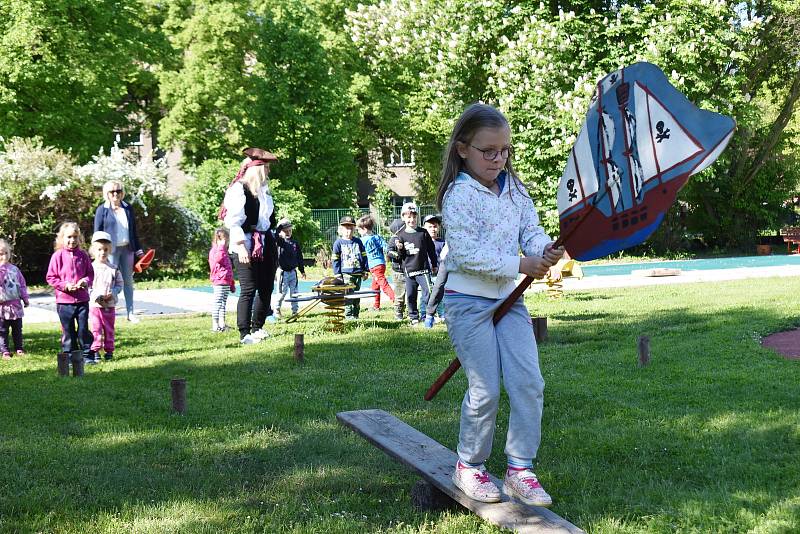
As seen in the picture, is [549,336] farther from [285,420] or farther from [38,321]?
[38,321]

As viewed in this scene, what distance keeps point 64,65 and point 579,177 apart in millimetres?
26493

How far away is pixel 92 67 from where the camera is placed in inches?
1129

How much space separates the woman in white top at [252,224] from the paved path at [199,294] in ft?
20.5

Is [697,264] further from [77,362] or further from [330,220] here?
[77,362]

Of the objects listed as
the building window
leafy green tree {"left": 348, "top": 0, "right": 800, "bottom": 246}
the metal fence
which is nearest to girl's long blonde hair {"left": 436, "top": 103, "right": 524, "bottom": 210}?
leafy green tree {"left": 348, "top": 0, "right": 800, "bottom": 246}

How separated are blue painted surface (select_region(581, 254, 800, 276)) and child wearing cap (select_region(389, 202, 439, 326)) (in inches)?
544

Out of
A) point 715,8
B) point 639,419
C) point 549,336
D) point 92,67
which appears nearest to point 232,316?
point 549,336

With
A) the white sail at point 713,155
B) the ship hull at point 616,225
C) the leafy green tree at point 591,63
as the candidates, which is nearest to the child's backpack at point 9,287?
the ship hull at point 616,225

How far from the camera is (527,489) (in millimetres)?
4242

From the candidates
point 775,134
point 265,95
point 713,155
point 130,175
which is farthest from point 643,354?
point 265,95

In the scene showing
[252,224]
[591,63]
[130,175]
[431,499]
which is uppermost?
[591,63]

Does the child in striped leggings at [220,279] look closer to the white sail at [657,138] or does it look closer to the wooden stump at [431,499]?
the wooden stump at [431,499]

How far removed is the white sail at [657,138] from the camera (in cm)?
402

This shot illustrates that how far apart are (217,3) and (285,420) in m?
32.7
